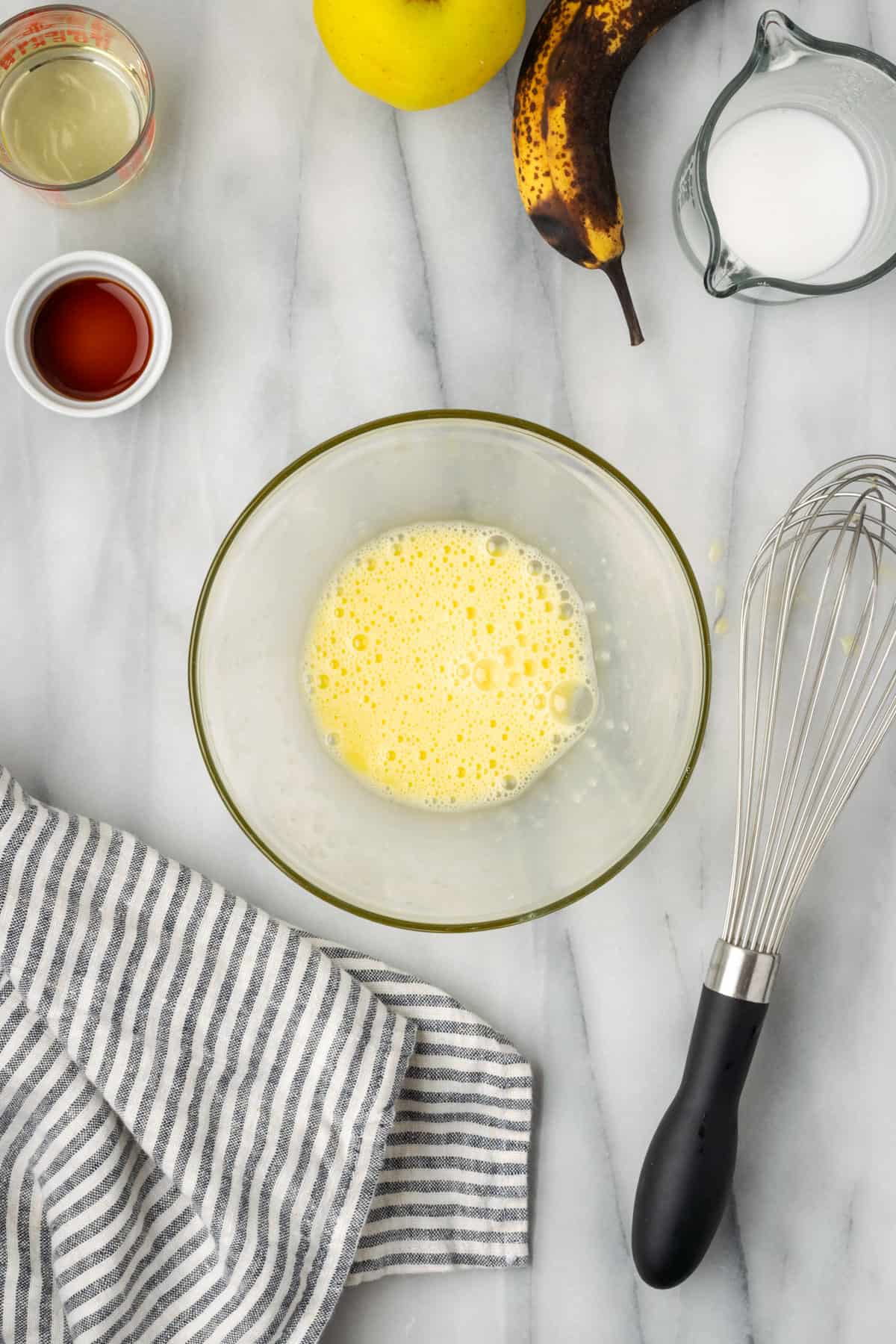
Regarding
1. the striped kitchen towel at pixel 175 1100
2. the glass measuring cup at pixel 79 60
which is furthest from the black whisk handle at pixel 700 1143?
the glass measuring cup at pixel 79 60

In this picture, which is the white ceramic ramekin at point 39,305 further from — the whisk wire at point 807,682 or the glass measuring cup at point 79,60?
the whisk wire at point 807,682

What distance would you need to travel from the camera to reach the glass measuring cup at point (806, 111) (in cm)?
79

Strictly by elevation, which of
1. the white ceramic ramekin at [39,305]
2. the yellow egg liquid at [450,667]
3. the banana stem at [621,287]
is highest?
the banana stem at [621,287]

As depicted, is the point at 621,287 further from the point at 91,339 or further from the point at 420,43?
the point at 91,339

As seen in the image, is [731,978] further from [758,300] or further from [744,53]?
[744,53]

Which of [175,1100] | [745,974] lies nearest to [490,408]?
[745,974]

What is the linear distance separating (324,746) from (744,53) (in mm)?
625

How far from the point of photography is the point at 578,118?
2.62ft

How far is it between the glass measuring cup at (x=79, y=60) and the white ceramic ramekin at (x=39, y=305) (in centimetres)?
5

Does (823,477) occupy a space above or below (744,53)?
below

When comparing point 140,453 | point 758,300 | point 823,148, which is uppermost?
point 823,148

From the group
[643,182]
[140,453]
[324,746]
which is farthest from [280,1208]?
[643,182]

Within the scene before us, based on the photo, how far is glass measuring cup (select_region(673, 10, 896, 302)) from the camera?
0.79 metres

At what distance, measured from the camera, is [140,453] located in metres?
0.87
